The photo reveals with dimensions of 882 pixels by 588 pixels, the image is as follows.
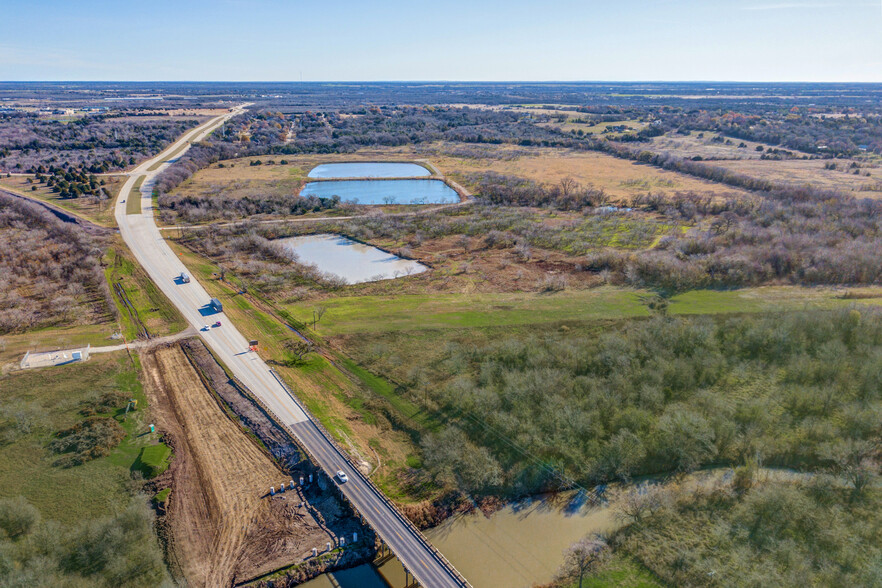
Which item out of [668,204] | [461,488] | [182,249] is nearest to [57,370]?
[182,249]

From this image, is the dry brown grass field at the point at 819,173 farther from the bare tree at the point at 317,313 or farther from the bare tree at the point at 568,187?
the bare tree at the point at 317,313

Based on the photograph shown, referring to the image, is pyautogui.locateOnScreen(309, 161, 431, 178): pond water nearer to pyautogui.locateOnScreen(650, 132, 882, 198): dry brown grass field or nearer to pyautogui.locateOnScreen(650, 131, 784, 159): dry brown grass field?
pyautogui.locateOnScreen(650, 131, 784, 159): dry brown grass field

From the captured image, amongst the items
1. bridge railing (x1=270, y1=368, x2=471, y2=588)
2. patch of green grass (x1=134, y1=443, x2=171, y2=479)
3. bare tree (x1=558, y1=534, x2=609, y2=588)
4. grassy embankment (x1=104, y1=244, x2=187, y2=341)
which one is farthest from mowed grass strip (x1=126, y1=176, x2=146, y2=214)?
bare tree (x1=558, y1=534, x2=609, y2=588)

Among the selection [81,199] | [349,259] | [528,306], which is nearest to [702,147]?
[528,306]

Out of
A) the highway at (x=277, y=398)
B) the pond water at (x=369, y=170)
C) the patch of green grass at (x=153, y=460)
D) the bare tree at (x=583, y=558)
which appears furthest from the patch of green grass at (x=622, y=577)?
the pond water at (x=369, y=170)

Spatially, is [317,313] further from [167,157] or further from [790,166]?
[790,166]

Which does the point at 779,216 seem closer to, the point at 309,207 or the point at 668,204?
the point at 668,204
